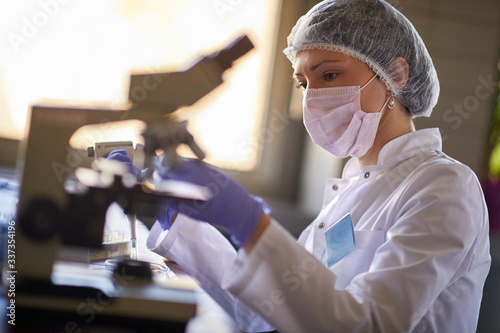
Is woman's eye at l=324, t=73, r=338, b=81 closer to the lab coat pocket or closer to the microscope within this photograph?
the lab coat pocket

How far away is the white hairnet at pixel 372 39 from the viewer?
144 cm

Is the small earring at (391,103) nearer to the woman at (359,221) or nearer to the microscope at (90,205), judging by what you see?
the woman at (359,221)

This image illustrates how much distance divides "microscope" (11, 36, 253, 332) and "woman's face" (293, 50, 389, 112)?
0.53 meters

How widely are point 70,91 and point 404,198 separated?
2.13 meters

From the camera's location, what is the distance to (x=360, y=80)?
1460 mm

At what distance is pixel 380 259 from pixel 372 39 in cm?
67

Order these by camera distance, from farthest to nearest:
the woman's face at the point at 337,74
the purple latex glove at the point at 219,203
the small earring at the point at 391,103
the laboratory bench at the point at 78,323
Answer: the small earring at the point at 391,103
the woman's face at the point at 337,74
the purple latex glove at the point at 219,203
the laboratory bench at the point at 78,323

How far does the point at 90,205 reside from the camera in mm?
853

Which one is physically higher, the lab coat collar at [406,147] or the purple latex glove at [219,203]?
the lab coat collar at [406,147]

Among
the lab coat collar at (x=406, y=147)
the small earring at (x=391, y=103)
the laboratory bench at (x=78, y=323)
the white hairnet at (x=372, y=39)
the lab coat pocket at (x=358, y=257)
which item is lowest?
the laboratory bench at (x=78, y=323)

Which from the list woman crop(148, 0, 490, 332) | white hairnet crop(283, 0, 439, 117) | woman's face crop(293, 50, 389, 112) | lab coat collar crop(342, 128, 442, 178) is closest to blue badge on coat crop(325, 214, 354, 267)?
woman crop(148, 0, 490, 332)

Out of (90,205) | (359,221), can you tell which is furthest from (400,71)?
(90,205)

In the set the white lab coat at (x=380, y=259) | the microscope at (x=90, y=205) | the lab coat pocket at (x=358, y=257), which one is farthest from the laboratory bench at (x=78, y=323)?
the lab coat pocket at (x=358, y=257)

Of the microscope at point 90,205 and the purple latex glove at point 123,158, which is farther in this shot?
the purple latex glove at point 123,158
